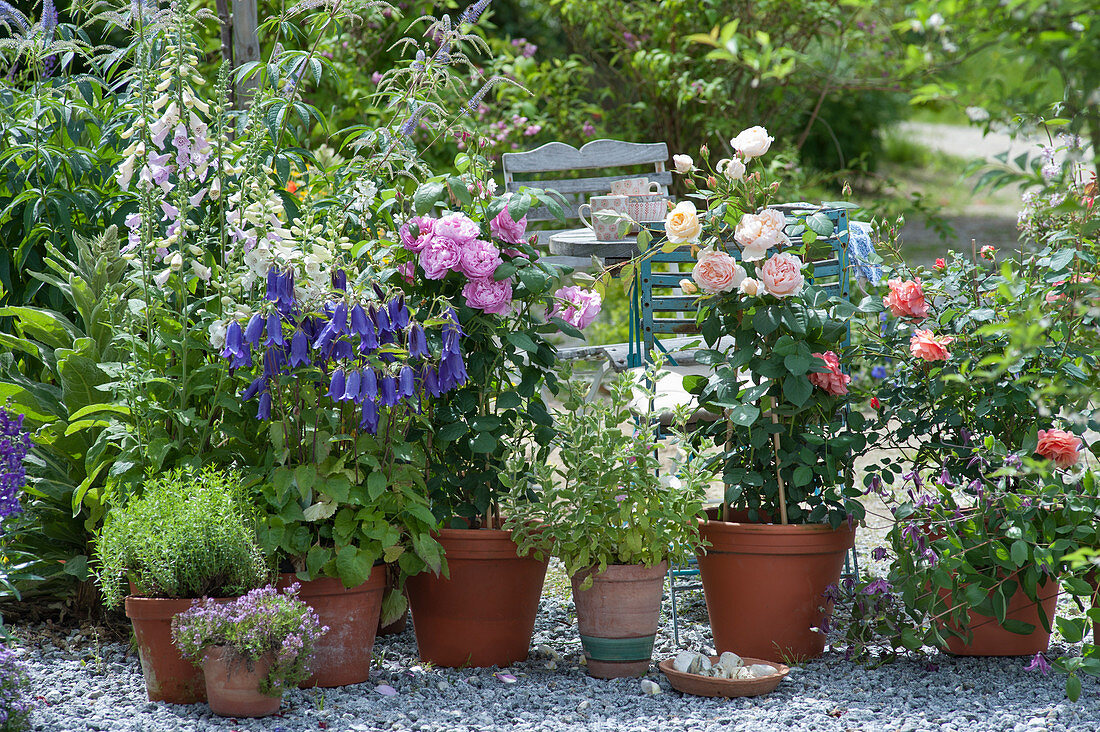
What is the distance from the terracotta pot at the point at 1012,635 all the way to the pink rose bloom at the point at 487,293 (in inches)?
46.2

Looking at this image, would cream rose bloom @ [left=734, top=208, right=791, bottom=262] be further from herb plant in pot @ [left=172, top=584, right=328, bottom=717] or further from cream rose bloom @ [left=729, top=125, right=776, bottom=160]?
herb plant in pot @ [left=172, top=584, right=328, bottom=717]

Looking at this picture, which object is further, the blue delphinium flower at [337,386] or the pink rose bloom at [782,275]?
the pink rose bloom at [782,275]

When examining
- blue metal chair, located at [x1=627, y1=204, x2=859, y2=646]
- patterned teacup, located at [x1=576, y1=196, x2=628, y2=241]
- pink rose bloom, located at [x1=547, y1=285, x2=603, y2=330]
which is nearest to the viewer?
pink rose bloom, located at [x1=547, y1=285, x2=603, y2=330]

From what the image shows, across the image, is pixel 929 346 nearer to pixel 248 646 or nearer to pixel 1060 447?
pixel 1060 447

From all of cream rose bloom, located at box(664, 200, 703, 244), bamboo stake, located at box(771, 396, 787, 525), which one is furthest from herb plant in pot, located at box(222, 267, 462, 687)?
bamboo stake, located at box(771, 396, 787, 525)

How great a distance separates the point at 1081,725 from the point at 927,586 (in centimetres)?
40

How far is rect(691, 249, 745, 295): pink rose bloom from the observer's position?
2.31 metres

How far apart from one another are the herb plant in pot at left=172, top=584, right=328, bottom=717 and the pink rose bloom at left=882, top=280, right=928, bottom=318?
1.46 meters

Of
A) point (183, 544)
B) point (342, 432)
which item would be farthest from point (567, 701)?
point (183, 544)

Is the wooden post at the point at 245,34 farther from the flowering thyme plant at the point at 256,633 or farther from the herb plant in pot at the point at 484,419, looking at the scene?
the flowering thyme plant at the point at 256,633

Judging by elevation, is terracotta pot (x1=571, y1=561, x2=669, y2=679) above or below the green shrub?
below

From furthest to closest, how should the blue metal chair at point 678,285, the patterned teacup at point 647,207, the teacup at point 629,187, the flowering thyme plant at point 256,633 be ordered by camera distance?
the teacup at point 629,187 < the patterned teacup at point 647,207 < the blue metal chair at point 678,285 < the flowering thyme plant at point 256,633

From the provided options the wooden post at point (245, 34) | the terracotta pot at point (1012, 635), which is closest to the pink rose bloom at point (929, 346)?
the terracotta pot at point (1012, 635)

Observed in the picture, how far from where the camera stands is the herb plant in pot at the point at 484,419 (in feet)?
7.50
